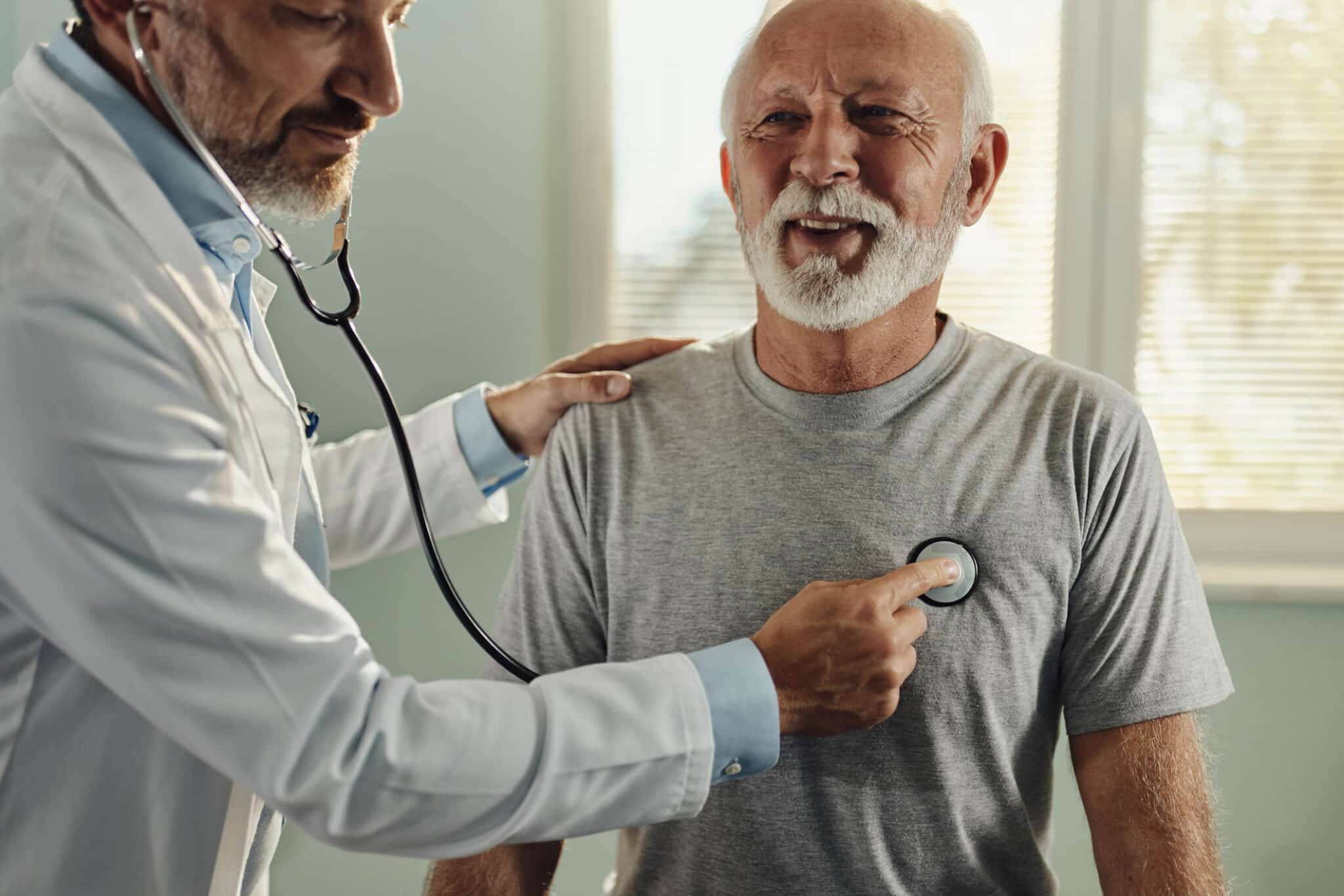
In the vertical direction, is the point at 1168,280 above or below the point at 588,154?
below

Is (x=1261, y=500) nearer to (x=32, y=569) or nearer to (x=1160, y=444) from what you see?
(x=1160, y=444)

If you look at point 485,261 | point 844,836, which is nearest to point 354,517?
point 485,261

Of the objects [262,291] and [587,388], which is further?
[587,388]

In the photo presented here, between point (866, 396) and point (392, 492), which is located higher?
point (866, 396)

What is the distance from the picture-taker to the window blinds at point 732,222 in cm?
188

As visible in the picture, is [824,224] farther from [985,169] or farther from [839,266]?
[985,169]

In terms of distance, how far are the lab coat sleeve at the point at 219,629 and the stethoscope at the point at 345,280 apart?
0.18m

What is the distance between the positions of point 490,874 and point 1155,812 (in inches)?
27.9

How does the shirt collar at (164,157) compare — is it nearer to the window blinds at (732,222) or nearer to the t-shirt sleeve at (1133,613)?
the t-shirt sleeve at (1133,613)

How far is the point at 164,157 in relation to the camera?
0.87 m

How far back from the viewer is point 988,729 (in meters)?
1.10

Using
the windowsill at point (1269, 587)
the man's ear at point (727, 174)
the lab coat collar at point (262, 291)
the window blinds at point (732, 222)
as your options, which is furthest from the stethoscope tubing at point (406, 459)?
the windowsill at point (1269, 587)

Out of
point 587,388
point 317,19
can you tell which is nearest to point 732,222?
point 587,388

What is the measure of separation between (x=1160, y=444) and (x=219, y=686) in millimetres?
1743
